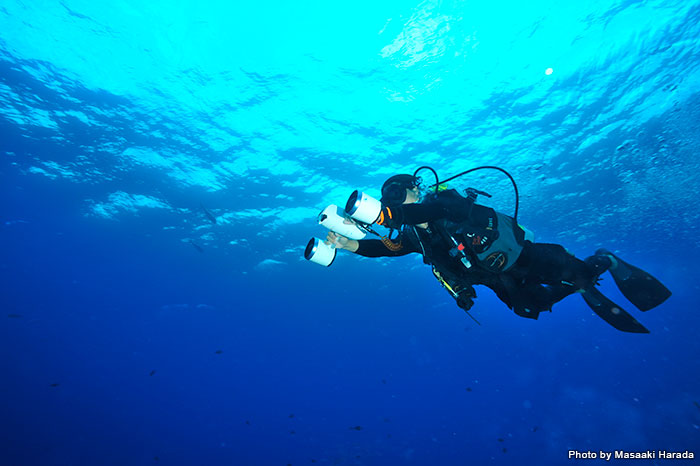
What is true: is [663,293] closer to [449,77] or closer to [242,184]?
[449,77]

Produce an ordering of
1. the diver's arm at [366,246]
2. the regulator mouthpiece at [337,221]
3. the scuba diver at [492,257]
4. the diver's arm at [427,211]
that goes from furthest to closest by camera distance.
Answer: the diver's arm at [366,246], the scuba diver at [492,257], the regulator mouthpiece at [337,221], the diver's arm at [427,211]

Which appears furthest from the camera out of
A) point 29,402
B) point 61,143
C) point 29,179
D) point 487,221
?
point 29,402

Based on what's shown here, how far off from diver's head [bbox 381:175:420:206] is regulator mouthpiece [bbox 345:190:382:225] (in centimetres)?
56

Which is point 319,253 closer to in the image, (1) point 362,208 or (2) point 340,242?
(2) point 340,242

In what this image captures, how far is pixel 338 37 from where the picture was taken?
923 centimetres

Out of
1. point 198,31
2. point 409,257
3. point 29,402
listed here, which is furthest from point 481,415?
point 29,402

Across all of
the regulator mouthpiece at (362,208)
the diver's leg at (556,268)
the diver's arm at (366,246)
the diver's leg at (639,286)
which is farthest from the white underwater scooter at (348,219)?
the diver's leg at (639,286)

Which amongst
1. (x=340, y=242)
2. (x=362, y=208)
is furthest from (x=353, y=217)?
(x=340, y=242)

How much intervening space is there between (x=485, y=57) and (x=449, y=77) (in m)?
1.24

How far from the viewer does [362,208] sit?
306 cm

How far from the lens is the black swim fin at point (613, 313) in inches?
169

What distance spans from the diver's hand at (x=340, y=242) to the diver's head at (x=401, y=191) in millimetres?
924

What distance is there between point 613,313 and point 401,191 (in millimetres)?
3839

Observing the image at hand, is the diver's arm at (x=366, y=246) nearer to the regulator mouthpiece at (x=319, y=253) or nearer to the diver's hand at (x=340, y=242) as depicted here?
the diver's hand at (x=340, y=242)
